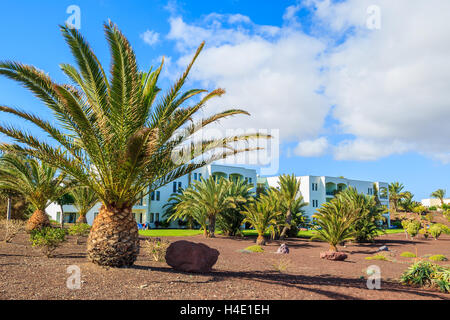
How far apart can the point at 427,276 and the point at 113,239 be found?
28.3 feet

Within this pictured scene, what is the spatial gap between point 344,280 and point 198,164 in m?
5.30

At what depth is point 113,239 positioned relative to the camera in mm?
9070

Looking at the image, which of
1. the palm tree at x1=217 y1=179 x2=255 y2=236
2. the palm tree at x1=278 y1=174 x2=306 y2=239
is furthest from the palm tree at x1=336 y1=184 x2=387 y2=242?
the palm tree at x1=217 y1=179 x2=255 y2=236

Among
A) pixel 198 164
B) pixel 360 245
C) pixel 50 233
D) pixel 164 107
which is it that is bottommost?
pixel 360 245

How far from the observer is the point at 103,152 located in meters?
9.21

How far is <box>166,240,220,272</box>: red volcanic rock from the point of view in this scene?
9.44 meters

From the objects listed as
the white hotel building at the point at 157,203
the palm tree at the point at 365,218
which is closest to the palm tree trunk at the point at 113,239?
the palm tree at the point at 365,218

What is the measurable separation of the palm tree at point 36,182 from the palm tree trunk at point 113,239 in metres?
9.95

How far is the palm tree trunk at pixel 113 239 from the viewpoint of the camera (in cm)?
900

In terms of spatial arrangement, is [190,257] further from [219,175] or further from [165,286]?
[219,175]

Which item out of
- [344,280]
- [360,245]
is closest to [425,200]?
[360,245]

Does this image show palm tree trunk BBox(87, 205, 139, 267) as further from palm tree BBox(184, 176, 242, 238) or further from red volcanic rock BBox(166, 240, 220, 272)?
palm tree BBox(184, 176, 242, 238)
